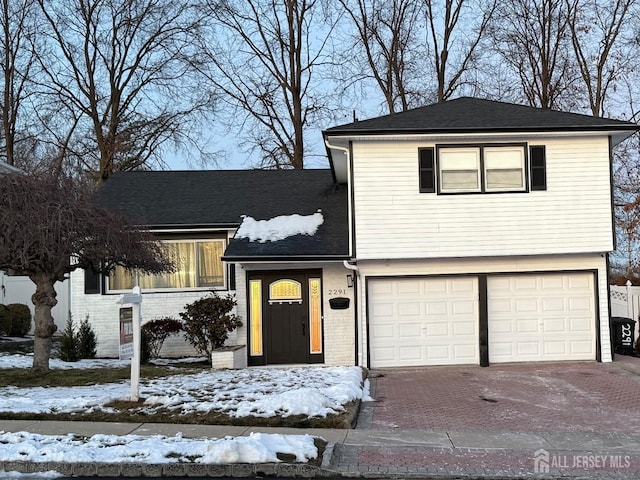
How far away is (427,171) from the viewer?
1519 centimetres

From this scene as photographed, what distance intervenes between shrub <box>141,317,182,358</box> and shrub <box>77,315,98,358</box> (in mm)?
1544

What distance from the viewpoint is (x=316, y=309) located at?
16.3m

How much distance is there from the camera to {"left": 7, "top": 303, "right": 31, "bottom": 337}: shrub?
22.2 metres

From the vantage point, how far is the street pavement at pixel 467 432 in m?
7.29

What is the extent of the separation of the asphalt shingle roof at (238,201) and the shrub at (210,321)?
152 cm

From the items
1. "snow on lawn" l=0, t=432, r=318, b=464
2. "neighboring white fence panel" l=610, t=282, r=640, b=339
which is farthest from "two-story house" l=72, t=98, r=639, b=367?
"snow on lawn" l=0, t=432, r=318, b=464

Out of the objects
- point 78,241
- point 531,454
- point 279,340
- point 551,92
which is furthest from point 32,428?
point 551,92

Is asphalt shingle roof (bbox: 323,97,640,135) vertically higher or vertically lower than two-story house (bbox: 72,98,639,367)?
higher

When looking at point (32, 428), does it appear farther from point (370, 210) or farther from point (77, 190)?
point (370, 210)

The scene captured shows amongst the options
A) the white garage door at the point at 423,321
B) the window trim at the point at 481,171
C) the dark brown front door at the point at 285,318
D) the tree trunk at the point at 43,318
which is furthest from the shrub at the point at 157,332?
the window trim at the point at 481,171

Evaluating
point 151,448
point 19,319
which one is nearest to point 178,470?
point 151,448

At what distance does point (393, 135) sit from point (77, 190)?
23.0 ft

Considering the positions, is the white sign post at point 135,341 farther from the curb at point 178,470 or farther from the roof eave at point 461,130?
the roof eave at point 461,130

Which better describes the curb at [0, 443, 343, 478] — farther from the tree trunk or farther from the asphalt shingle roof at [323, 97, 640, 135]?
the asphalt shingle roof at [323, 97, 640, 135]
